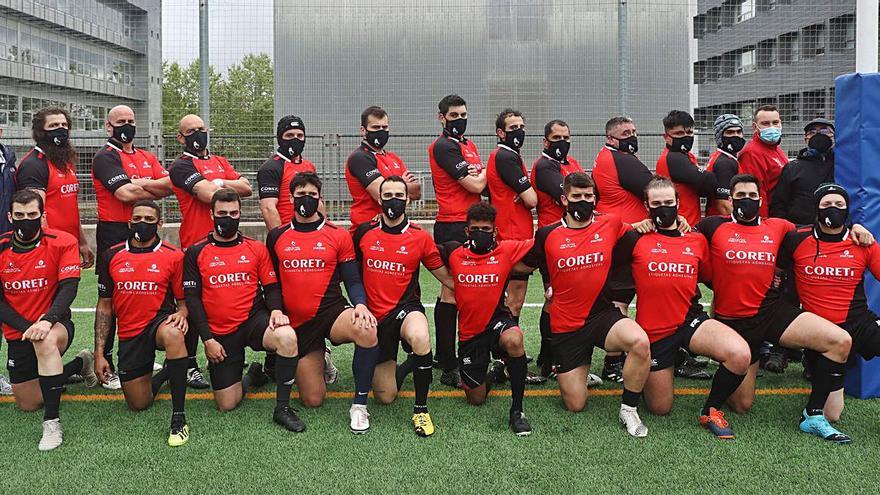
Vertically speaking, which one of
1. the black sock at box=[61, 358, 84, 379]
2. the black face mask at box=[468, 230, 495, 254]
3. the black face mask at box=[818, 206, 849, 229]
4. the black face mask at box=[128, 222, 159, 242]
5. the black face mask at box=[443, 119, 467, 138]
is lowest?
the black sock at box=[61, 358, 84, 379]

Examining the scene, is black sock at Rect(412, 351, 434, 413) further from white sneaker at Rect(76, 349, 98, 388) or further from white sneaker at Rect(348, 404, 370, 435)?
white sneaker at Rect(76, 349, 98, 388)

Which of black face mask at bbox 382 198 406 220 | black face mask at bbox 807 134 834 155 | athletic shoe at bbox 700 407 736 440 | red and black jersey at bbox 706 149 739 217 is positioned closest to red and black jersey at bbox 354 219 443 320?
black face mask at bbox 382 198 406 220

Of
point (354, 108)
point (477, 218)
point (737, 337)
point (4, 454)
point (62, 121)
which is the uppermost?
point (354, 108)

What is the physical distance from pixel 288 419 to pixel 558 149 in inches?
114

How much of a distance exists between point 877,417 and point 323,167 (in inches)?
357

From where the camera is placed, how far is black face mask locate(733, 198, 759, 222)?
4.65 meters

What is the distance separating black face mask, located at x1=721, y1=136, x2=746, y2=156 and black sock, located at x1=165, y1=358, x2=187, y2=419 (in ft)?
14.8

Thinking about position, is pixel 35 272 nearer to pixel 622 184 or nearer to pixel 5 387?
pixel 5 387

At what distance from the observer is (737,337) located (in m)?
4.54

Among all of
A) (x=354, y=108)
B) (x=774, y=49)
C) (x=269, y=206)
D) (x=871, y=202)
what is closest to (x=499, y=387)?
(x=269, y=206)

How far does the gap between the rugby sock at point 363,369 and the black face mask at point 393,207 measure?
91cm

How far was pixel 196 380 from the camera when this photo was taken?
5.57 m

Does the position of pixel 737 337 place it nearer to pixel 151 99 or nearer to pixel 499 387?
pixel 499 387

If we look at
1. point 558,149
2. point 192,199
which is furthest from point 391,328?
point 192,199
